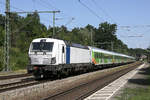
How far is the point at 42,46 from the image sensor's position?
21.0 metres

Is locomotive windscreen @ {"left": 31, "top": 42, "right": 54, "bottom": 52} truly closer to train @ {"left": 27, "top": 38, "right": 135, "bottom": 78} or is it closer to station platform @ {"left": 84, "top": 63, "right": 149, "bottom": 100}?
train @ {"left": 27, "top": 38, "right": 135, "bottom": 78}

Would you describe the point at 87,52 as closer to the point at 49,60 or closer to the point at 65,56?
the point at 65,56

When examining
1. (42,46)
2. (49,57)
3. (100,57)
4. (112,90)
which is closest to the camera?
(112,90)

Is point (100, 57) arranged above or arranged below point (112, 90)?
above

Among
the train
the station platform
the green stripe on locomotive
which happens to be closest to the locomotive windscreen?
the train

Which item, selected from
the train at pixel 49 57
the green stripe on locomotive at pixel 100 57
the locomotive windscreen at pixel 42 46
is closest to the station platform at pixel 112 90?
the train at pixel 49 57

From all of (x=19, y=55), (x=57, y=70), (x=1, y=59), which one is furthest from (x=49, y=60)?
(x=19, y=55)

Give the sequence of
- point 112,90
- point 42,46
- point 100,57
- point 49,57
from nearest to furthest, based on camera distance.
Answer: point 112,90 < point 49,57 < point 42,46 < point 100,57

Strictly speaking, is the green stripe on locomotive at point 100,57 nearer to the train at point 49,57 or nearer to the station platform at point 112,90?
the train at point 49,57

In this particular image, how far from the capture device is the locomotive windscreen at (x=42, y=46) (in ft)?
68.4

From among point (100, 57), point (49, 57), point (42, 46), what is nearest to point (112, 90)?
point (49, 57)

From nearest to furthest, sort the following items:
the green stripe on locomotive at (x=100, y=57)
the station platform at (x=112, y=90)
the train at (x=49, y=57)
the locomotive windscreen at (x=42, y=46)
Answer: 1. the station platform at (x=112, y=90)
2. the train at (x=49, y=57)
3. the locomotive windscreen at (x=42, y=46)
4. the green stripe on locomotive at (x=100, y=57)

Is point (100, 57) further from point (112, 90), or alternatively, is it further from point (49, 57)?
point (112, 90)

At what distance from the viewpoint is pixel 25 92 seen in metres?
12.5
